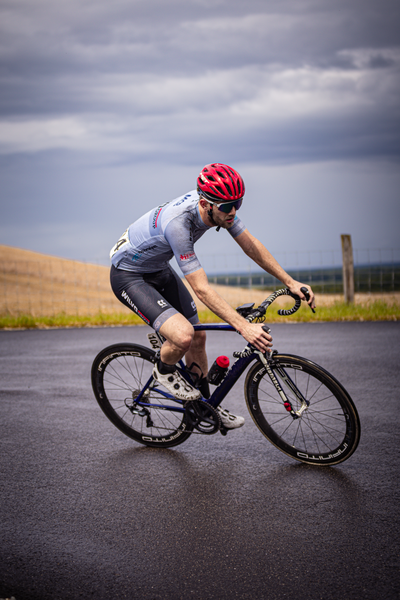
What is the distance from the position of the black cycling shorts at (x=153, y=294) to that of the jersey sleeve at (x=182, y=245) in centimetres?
53

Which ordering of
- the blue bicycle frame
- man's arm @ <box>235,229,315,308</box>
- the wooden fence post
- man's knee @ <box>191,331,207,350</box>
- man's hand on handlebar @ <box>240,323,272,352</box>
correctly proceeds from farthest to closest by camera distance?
the wooden fence post → man's knee @ <box>191,331,207,350</box> → man's arm @ <box>235,229,315,308</box> → the blue bicycle frame → man's hand on handlebar @ <box>240,323,272,352</box>

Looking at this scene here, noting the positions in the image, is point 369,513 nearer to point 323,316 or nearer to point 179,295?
point 179,295

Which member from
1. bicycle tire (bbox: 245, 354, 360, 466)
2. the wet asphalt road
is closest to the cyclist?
bicycle tire (bbox: 245, 354, 360, 466)

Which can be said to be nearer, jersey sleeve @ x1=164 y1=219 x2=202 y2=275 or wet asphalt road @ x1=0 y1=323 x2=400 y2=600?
wet asphalt road @ x1=0 y1=323 x2=400 y2=600

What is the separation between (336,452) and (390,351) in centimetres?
501

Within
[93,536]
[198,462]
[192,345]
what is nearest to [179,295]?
[192,345]

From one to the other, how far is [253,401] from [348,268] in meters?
11.1

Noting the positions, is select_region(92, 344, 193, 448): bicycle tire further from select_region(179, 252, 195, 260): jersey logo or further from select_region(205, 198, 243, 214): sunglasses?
select_region(205, 198, 243, 214): sunglasses

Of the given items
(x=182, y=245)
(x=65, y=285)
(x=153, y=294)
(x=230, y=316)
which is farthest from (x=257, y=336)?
(x=65, y=285)

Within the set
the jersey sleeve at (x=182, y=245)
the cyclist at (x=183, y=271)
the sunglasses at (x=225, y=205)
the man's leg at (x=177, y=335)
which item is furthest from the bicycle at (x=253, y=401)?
the sunglasses at (x=225, y=205)

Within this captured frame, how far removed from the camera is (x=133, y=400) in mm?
4895

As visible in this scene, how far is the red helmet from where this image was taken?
Answer: 385 centimetres

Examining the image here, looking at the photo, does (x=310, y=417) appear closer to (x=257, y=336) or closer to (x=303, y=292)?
(x=303, y=292)

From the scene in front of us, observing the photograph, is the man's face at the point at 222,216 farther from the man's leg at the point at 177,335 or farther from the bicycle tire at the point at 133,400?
the bicycle tire at the point at 133,400
